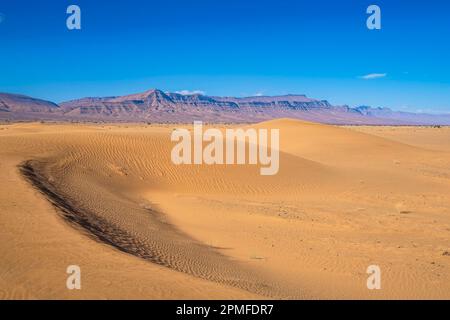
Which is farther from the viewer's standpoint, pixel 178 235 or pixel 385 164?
pixel 385 164

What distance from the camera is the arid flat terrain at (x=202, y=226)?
5793 millimetres

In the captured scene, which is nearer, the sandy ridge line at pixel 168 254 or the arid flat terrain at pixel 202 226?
the arid flat terrain at pixel 202 226

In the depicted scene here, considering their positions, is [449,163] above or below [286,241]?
above

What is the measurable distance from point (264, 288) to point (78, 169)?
11.0 metres

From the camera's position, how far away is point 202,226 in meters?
11.2

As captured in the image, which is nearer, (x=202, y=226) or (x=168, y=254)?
(x=168, y=254)

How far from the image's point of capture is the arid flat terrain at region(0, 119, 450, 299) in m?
5.79

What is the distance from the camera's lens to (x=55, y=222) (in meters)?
7.59

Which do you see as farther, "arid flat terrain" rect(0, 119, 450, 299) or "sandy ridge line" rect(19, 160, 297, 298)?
"sandy ridge line" rect(19, 160, 297, 298)

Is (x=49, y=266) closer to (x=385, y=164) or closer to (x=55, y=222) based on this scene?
(x=55, y=222)
